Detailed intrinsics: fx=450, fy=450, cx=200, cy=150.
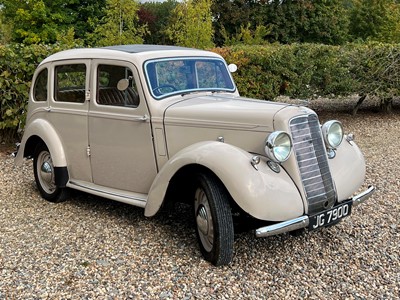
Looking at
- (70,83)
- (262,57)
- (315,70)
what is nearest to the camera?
(70,83)

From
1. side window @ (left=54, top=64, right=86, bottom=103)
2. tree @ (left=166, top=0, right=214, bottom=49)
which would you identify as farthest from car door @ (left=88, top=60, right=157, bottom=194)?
tree @ (left=166, top=0, right=214, bottom=49)

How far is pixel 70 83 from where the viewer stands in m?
5.14

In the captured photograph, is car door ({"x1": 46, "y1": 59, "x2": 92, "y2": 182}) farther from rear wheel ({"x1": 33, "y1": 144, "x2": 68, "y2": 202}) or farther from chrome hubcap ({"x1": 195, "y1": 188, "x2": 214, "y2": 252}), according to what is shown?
chrome hubcap ({"x1": 195, "y1": 188, "x2": 214, "y2": 252})

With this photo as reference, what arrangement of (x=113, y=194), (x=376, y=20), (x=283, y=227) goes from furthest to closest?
(x=376, y=20) < (x=113, y=194) < (x=283, y=227)

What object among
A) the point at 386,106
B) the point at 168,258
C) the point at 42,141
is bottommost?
the point at 386,106

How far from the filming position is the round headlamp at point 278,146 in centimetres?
352

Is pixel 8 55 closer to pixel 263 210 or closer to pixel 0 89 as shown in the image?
pixel 0 89

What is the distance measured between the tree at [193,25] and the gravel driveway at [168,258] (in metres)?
8.31

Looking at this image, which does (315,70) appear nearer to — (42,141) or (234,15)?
(42,141)

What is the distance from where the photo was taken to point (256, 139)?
12.3 ft

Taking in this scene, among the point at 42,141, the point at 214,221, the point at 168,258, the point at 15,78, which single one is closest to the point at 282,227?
the point at 214,221

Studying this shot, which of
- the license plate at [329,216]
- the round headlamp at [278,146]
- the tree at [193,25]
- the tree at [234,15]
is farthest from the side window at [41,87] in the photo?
the tree at [234,15]

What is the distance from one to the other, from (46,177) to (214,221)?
2.72 m

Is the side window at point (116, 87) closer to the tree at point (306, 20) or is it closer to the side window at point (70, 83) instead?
the side window at point (70, 83)
